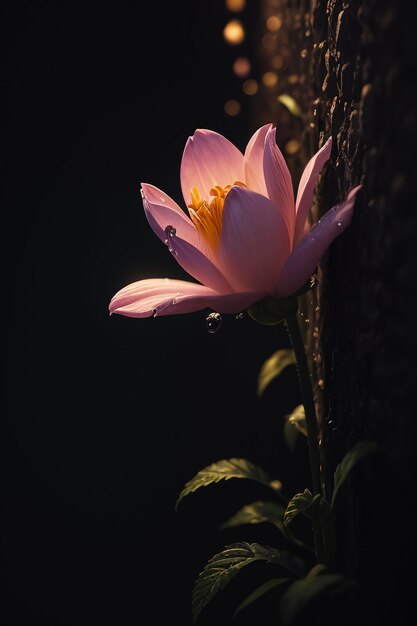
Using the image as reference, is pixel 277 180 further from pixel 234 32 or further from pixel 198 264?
pixel 234 32

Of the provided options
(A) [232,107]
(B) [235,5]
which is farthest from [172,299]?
(B) [235,5]

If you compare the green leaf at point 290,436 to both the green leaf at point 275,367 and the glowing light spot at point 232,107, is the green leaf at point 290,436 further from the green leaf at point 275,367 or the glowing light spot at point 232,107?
the glowing light spot at point 232,107

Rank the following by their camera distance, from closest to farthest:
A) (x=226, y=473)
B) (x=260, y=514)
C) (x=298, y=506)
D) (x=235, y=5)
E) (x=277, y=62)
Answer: (x=298, y=506) → (x=226, y=473) → (x=260, y=514) → (x=277, y=62) → (x=235, y=5)

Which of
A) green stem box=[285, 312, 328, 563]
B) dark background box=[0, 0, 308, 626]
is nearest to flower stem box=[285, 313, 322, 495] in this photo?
green stem box=[285, 312, 328, 563]

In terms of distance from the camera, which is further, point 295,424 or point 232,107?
point 232,107

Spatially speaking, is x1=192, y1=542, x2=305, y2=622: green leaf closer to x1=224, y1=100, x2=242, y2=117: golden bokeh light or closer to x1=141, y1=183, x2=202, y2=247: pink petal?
x1=141, y1=183, x2=202, y2=247: pink petal

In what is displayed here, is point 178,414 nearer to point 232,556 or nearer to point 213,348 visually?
point 213,348

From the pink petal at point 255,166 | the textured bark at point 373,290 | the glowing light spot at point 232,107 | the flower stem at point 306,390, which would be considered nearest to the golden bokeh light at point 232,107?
the glowing light spot at point 232,107
